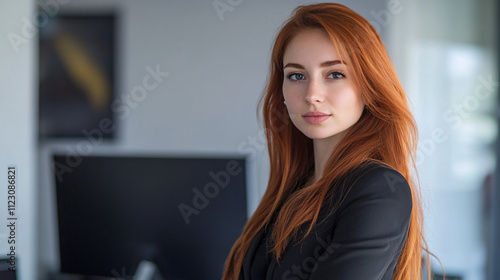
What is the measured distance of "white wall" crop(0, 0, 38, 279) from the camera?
1.45 m

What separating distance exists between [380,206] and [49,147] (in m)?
Result: 2.49

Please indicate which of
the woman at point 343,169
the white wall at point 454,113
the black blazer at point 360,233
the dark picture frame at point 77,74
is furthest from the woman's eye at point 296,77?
the dark picture frame at point 77,74

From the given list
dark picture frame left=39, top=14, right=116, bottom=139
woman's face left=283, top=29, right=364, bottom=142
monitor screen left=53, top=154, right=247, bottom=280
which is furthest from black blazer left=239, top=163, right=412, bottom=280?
dark picture frame left=39, top=14, right=116, bottom=139

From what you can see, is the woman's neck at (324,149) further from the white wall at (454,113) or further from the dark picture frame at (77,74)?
the dark picture frame at (77,74)

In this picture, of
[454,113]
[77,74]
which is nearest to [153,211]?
[77,74]

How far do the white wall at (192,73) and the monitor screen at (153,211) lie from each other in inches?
45.5

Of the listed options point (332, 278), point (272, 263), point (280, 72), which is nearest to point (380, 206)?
point (332, 278)

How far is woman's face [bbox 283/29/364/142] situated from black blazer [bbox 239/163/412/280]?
157mm

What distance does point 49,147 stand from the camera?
9.17ft

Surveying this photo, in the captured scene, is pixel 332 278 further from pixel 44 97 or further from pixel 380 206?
pixel 44 97

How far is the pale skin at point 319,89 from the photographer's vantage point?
104 cm

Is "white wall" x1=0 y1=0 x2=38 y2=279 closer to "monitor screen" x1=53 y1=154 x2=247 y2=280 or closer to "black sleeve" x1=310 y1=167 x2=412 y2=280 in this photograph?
"monitor screen" x1=53 y1=154 x2=247 y2=280

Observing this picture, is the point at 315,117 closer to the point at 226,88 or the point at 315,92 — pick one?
the point at 315,92

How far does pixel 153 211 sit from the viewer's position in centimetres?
138
